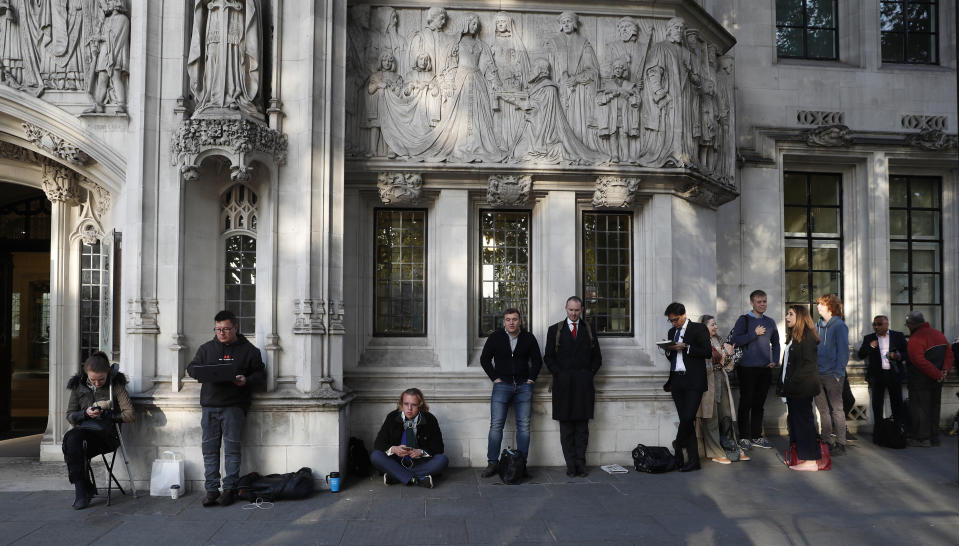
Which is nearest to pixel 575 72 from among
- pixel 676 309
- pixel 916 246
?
pixel 676 309

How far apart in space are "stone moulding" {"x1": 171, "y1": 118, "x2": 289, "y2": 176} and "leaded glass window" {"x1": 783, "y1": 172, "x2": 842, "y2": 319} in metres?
9.10

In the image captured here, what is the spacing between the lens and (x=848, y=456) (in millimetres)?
9227

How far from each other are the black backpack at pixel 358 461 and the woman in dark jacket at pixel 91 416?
2556 millimetres

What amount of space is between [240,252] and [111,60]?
2.90 meters

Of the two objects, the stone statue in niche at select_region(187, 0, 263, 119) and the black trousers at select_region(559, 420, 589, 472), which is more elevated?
the stone statue in niche at select_region(187, 0, 263, 119)

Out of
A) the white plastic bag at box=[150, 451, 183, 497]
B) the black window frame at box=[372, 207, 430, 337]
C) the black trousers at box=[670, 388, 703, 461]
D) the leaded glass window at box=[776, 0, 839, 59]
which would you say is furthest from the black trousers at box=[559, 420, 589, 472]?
the leaded glass window at box=[776, 0, 839, 59]

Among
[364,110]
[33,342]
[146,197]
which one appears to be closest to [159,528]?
[146,197]

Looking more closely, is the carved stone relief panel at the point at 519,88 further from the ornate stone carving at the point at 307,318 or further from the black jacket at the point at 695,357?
the black jacket at the point at 695,357

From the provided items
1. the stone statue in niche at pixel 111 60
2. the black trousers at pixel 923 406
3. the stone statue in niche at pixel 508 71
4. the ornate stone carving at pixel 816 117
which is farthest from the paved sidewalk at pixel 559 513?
the ornate stone carving at pixel 816 117

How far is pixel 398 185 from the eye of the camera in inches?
350

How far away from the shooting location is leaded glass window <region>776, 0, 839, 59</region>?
11773 mm

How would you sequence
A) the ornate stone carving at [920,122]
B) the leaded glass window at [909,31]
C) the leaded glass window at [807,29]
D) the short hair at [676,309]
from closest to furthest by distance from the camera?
the short hair at [676,309]
the ornate stone carving at [920,122]
the leaded glass window at [807,29]
the leaded glass window at [909,31]

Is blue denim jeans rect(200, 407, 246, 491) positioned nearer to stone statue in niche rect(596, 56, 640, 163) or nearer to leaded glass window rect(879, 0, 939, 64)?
stone statue in niche rect(596, 56, 640, 163)

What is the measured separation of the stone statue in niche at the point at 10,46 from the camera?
Result: 320 inches
